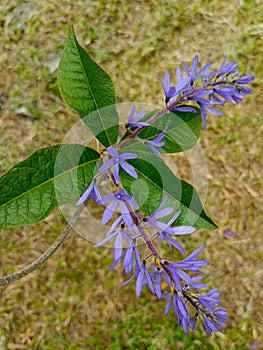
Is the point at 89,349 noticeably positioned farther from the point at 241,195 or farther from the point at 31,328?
the point at 241,195

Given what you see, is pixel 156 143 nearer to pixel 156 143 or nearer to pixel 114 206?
pixel 156 143

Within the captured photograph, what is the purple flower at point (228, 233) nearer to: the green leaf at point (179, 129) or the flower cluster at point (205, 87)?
the green leaf at point (179, 129)

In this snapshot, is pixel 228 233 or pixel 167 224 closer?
pixel 167 224

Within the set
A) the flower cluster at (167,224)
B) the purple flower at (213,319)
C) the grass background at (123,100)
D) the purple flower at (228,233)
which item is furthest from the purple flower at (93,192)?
the purple flower at (228,233)

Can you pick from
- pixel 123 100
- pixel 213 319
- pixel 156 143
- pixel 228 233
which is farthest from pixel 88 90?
pixel 228 233

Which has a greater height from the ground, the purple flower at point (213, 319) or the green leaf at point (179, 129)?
the green leaf at point (179, 129)

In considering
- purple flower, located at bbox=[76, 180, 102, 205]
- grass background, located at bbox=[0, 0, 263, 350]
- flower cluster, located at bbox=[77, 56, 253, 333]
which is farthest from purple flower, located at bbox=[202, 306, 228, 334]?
grass background, located at bbox=[0, 0, 263, 350]

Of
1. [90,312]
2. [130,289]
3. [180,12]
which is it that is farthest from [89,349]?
[180,12]

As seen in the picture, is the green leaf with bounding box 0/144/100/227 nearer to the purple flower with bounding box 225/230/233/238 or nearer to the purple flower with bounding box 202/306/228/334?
the purple flower with bounding box 202/306/228/334
